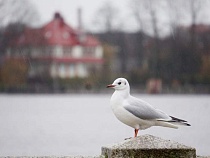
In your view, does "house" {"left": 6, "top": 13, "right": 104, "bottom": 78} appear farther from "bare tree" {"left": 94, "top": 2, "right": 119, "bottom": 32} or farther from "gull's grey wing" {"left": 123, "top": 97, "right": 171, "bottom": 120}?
"gull's grey wing" {"left": 123, "top": 97, "right": 171, "bottom": 120}

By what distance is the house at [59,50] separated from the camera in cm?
7338

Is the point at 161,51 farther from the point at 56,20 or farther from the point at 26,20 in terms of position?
the point at 56,20

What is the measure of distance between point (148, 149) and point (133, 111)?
0.57 meters

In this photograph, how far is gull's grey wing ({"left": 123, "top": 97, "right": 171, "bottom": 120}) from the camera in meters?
8.13

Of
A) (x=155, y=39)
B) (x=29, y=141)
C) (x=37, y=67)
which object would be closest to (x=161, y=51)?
(x=155, y=39)

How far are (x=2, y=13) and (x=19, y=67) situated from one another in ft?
19.1

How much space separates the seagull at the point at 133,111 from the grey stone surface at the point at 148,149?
16.9 inches

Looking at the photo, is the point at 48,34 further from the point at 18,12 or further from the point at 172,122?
the point at 172,122

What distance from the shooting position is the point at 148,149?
25.3 feet

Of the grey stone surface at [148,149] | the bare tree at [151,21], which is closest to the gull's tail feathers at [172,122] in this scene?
the grey stone surface at [148,149]

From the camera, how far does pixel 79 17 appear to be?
286ft

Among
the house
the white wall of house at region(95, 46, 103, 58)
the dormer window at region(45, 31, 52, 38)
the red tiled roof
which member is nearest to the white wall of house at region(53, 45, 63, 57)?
the house

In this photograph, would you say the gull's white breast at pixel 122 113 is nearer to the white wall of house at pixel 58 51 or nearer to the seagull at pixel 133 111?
the seagull at pixel 133 111

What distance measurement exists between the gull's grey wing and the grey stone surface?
42cm
